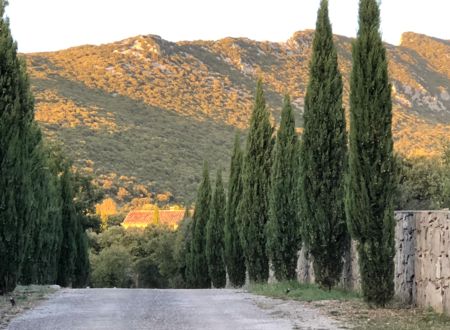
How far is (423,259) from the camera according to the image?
12203 mm

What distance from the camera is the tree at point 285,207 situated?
19.0m

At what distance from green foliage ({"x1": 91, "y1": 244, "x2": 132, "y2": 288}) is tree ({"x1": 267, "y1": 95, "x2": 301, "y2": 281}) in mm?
28396

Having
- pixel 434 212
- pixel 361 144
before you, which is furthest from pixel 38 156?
pixel 434 212

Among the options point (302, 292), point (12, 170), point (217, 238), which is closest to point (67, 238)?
point (217, 238)

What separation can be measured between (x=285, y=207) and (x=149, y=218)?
42.2 metres

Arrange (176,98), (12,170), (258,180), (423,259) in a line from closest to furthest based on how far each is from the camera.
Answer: (423,259), (12,170), (258,180), (176,98)

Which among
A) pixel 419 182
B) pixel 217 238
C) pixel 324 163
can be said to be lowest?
pixel 217 238

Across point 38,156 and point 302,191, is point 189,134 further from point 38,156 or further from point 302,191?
point 302,191

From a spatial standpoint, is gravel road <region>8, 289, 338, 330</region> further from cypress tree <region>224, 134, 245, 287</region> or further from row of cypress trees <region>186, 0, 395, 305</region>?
cypress tree <region>224, 134, 245, 287</region>

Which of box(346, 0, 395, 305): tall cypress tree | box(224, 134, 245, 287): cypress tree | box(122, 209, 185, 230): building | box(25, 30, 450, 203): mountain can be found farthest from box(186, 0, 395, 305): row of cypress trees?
box(122, 209, 185, 230): building

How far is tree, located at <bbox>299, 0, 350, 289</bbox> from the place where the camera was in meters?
15.6

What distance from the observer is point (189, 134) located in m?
61.6

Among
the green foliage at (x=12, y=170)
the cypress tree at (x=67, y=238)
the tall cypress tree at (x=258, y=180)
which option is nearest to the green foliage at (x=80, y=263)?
the cypress tree at (x=67, y=238)

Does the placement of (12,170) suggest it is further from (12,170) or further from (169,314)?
(169,314)
